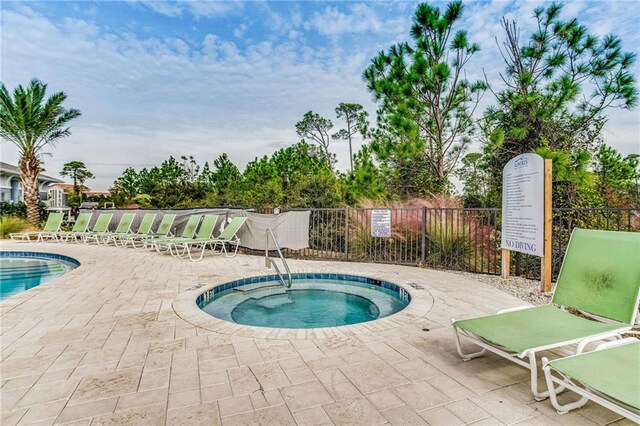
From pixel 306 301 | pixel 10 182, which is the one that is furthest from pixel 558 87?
pixel 10 182

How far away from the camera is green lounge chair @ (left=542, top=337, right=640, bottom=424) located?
58.5 inches

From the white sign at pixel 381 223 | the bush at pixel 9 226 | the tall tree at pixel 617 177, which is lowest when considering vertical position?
the bush at pixel 9 226

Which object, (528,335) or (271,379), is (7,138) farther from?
(528,335)

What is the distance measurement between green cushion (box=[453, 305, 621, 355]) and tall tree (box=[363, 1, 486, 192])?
24.6 ft

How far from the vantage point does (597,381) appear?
1609 millimetres

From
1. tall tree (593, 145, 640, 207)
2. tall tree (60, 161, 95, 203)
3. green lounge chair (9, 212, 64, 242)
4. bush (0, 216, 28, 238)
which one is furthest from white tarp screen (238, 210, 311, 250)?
tall tree (60, 161, 95, 203)

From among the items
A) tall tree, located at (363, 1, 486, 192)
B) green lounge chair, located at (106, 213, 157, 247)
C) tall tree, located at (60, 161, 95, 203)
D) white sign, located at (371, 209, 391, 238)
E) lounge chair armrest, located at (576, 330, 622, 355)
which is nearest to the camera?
lounge chair armrest, located at (576, 330, 622, 355)

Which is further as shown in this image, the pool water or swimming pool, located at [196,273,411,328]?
the pool water

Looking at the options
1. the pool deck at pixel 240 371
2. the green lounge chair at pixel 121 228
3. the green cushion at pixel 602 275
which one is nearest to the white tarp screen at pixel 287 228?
the pool deck at pixel 240 371

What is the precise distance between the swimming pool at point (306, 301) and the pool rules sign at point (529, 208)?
178 cm

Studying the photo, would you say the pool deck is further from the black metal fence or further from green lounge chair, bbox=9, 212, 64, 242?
green lounge chair, bbox=9, 212, 64, 242

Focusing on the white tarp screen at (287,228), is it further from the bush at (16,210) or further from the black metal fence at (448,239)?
the bush at (16,210)

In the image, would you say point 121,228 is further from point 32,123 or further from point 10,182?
point 10,182

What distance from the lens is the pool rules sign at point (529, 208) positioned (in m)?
4.31
